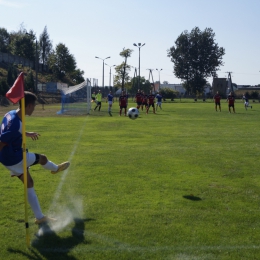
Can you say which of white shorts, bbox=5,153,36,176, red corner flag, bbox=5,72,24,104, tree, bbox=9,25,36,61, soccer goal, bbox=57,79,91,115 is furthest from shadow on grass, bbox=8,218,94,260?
tree, bbox=9,25,36,61

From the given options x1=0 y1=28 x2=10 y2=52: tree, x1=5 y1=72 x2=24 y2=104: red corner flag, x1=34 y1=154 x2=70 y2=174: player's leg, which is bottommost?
x1=34 y1=154 x2=70 y2=174: player's leg

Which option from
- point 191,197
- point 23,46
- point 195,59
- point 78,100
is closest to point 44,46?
point 23,46

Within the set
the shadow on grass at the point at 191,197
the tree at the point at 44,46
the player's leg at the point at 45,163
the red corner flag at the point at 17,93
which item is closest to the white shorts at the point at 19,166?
the player's leg at the point at 45,163

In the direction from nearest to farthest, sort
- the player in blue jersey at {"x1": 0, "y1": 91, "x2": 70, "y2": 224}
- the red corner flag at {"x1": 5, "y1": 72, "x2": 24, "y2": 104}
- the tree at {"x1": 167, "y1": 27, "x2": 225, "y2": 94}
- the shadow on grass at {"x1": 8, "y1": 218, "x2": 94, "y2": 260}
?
the shadow on grass at {"x1": 8, "y1": 218, "x2": 94, "y2": 260}, the red corner flag at {"x1": 5, "y1": 72, "x2": 24, "y2": 104}, the player in blue jersey at {"x1": 0, "y1": 91, "x2": 70, "y2": 224}, the tree at {"x1": 167, "y1": 27, "x2": 225, "y2": 94}

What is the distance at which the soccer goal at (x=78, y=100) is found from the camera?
35959mm

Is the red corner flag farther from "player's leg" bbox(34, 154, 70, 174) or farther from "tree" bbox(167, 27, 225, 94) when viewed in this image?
"tree" bbox(167, 27, 225, 94)

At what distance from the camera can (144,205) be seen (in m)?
7.18

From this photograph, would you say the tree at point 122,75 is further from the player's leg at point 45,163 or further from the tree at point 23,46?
the player's leg at point 45,163

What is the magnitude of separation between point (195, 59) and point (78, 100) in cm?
7550

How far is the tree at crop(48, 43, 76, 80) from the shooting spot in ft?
291

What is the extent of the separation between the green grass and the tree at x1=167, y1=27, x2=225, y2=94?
3851 inches

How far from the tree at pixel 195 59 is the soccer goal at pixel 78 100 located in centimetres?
7353

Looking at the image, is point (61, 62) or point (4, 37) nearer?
point (61, 62)

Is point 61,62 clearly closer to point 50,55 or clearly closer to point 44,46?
point 50,55
